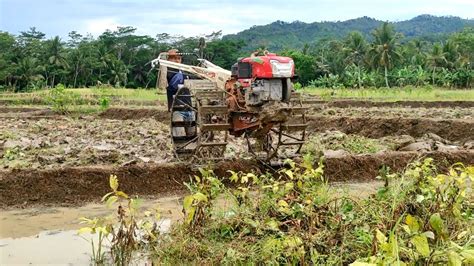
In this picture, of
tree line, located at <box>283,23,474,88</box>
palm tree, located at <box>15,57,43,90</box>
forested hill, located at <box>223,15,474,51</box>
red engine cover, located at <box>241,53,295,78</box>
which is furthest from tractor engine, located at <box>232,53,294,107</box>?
forested hill, located at <box>223,15,474,51</box>

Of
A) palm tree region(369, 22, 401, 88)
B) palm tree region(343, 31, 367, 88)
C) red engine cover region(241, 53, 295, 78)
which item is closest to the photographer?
red engine cover region(241, 53, 295, 78)

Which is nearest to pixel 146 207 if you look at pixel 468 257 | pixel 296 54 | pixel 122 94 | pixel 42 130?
pixel 468 257

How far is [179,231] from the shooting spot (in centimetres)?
527

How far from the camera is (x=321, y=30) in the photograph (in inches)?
5827

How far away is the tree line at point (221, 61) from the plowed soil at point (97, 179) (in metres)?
35.7

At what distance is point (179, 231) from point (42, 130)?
11155 millimetres

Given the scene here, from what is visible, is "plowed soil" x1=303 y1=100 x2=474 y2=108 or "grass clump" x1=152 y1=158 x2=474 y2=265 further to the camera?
"plowed soil" x1=303 y1=100 x2=474 y2=108

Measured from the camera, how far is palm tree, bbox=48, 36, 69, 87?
60219 mm

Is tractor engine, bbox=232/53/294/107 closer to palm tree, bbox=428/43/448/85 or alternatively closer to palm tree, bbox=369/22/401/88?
palm tree, bbox=369/22/401/88

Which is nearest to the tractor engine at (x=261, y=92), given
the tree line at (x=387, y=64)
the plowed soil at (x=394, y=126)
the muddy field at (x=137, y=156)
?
the muddy field at (x=137, y=156)

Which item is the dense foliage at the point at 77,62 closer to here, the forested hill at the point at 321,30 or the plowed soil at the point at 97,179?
the forested hill at the point at 321,30

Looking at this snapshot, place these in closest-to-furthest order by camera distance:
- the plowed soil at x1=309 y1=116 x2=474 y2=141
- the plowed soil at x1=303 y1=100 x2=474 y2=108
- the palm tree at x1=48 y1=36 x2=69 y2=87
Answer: the plowed soil at x1=309 y1=116 x2=474 y2=141 → the plowed soil at x1=303 y1=100 x2=474 y2=108 → the palm tree at x1=48 y1=36 x2=69 y2=87

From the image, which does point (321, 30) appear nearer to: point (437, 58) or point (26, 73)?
point (437, 58)

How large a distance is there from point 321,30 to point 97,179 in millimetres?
144473
